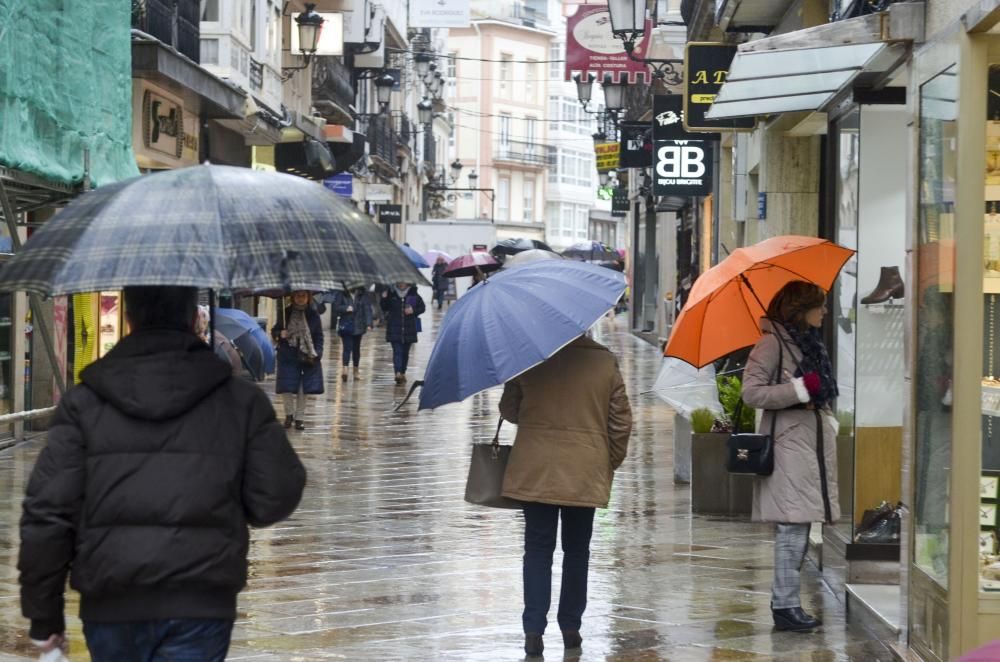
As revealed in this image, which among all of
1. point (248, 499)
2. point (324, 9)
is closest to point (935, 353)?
point (248, 499)

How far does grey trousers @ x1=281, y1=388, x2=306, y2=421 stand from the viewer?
17344 millimetres

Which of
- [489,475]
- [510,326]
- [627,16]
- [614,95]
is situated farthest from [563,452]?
[614,95]

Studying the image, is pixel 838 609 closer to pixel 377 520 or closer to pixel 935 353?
pixel 935 353

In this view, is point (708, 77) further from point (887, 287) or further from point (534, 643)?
point (534, 643)

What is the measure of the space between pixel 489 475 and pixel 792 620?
163 centimetres

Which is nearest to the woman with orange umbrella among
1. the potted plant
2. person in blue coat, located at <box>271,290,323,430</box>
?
the potted plant

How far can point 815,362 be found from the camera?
7.82 metres

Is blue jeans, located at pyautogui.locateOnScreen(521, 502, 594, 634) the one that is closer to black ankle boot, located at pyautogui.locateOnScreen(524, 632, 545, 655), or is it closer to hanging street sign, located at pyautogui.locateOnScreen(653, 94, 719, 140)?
black ankle boot, located at pyautogui.locateOnScreen(524, 632, 545, 655)

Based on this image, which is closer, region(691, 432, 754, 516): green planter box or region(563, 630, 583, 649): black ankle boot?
region(563, 630, 583, 649): black ankle boot

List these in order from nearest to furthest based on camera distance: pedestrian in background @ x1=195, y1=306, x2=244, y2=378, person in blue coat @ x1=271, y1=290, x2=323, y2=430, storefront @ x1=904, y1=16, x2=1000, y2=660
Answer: storefront @ x1=904, y1=16, x2=1000, y2=660 < pedestrian in background @ x1=195, y1=306, x2=244, y2=378 < person in blue coat @ x1=271, y1=290, x2=323, y2=430

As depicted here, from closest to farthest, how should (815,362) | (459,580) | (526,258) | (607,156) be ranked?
(526,258)
(815,362)
(459,580)
(607,156)

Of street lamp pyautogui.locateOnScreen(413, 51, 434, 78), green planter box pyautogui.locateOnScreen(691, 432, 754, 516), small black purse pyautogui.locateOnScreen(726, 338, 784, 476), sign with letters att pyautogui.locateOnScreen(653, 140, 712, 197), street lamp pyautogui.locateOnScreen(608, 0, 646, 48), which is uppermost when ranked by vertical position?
street lamp pyautogui.locateOnScreen(413, 51, 434, 78)

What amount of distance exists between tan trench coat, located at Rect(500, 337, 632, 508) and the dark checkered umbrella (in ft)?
8.59

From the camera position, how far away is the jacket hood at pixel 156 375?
13.1ft
